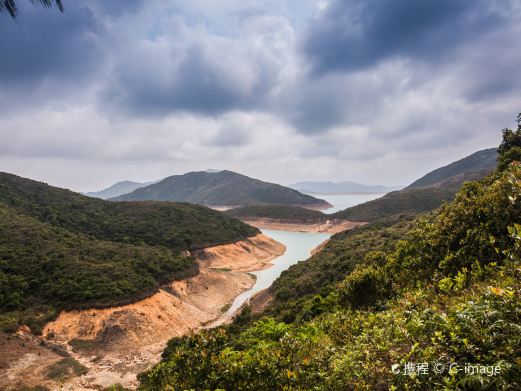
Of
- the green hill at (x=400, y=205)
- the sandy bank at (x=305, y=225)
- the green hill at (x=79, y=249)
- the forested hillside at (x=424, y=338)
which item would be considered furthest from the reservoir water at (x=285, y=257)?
the forested hillside at (x=424, y=338)

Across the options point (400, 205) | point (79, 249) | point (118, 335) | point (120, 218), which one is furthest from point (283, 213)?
point (118, 335)

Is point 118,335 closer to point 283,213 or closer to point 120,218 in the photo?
point 120,218

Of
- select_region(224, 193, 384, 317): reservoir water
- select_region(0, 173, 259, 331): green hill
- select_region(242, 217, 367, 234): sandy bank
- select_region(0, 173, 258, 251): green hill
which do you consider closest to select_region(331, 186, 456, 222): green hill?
select_region(242, 217, 367, 234): sandy bank

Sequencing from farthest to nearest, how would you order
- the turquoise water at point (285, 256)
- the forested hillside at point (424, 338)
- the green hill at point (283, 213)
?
the green hill at point (283, 213), the turquoise water at point (285, 256), the forested hillside at point (424, 338)

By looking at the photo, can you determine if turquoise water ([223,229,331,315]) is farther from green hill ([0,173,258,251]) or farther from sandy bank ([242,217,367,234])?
green hill ([0,173,258,251])

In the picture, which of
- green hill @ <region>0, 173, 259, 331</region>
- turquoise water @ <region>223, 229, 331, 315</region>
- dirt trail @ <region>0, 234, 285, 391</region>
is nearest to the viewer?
dirt trail @ <region>0, 234, 285, 391</region>

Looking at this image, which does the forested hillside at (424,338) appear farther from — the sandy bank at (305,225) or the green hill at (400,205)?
the green hill at (400,205)

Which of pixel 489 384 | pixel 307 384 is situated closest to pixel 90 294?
pixel 307 384
